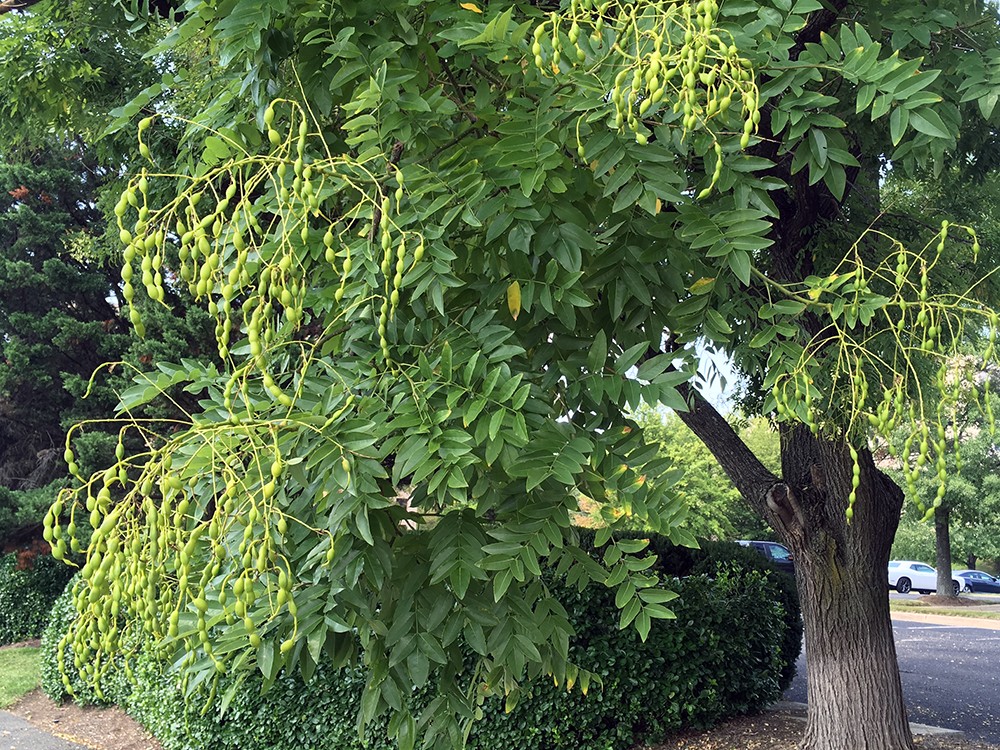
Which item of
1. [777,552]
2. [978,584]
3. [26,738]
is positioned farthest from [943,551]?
[26,738]

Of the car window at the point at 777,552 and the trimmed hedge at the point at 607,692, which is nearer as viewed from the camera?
the trimmed hedge at the point at 607,692

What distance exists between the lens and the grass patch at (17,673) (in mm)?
10492

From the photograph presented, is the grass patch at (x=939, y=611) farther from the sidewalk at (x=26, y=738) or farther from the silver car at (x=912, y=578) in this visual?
the sidewalk at (x=26, y=738)

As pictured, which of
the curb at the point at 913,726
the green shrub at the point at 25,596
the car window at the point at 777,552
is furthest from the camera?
the car window at the point at 777,552

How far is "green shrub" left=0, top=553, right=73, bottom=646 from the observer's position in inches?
569

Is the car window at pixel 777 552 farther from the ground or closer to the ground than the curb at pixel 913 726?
farther from the ground

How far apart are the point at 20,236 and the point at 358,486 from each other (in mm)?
16875

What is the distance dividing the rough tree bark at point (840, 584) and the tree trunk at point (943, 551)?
755 inches

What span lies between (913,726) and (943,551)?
60.5ft

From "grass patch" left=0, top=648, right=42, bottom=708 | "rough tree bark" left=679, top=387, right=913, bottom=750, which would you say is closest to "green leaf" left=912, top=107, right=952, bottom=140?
"rough tree bark" left=679, top=387, right=913, bottom=750

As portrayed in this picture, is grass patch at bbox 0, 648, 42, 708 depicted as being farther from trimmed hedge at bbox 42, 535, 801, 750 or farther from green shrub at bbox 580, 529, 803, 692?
green shrub at bbox 580, 529, 803, 692

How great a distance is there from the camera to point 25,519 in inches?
539

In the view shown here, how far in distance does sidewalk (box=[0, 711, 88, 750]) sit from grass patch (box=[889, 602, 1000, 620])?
20.6m

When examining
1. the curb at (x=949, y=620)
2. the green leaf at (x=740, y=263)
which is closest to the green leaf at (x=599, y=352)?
the green leaf at (x=740, y=263)
